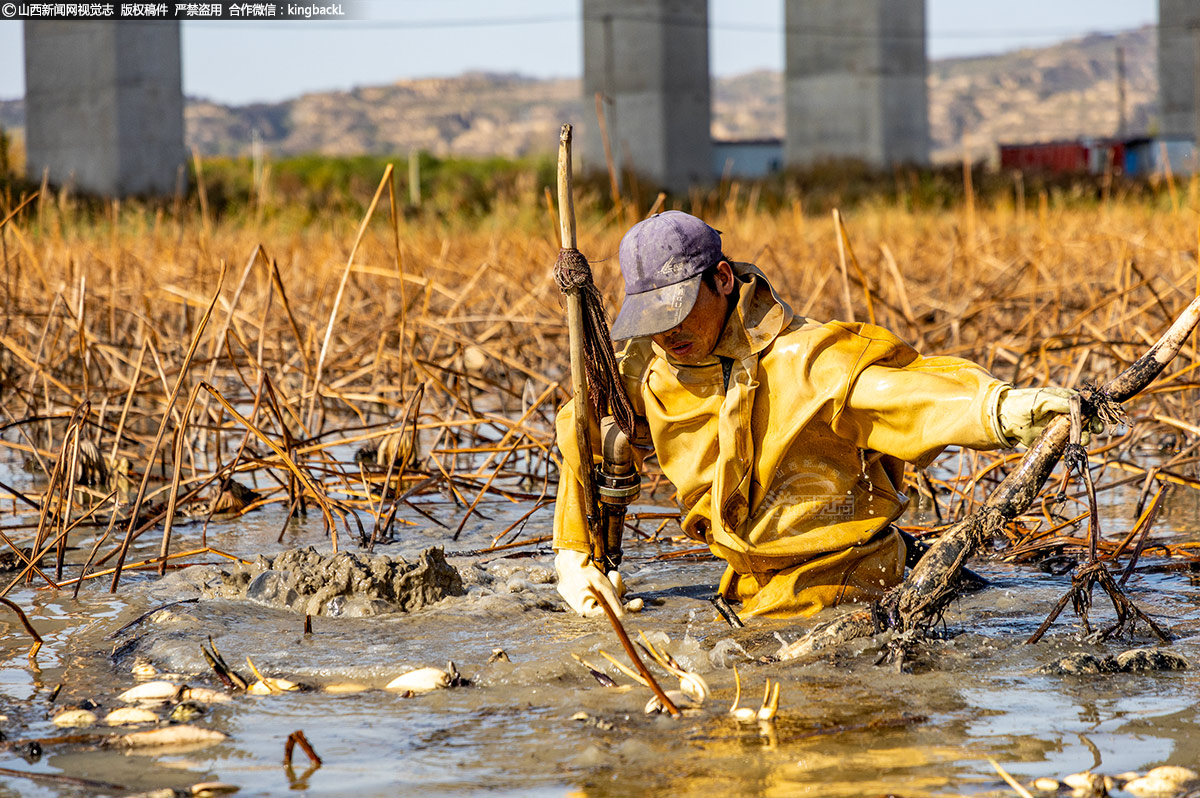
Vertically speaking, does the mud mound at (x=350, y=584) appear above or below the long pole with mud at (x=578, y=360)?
below

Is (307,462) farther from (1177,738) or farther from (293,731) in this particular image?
(1177,738)

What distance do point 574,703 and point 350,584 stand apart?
3.01 feet

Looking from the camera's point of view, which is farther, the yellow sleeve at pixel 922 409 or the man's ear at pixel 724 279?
the man's ear at pixel 724 279

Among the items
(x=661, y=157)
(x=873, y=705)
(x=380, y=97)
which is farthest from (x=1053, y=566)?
(x=380, y=97)

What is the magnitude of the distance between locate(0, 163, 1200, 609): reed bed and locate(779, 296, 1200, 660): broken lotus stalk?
2.51 ft

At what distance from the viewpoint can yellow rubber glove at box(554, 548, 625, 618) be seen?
9.30ft

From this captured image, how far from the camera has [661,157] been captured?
22.6 metres

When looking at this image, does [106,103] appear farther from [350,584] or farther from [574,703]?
[574,703]

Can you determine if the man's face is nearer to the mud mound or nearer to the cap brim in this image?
the cap brim

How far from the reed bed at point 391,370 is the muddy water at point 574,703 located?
44 centimetres

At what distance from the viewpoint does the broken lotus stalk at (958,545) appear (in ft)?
7.20

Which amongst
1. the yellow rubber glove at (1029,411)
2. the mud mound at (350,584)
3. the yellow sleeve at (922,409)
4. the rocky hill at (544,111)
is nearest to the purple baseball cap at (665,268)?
the yellow sleeve at (922,409)

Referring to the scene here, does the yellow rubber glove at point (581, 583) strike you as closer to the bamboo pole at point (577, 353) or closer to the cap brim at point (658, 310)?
the bamboo pole at point (577, 353)

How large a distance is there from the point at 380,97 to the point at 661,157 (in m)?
114
